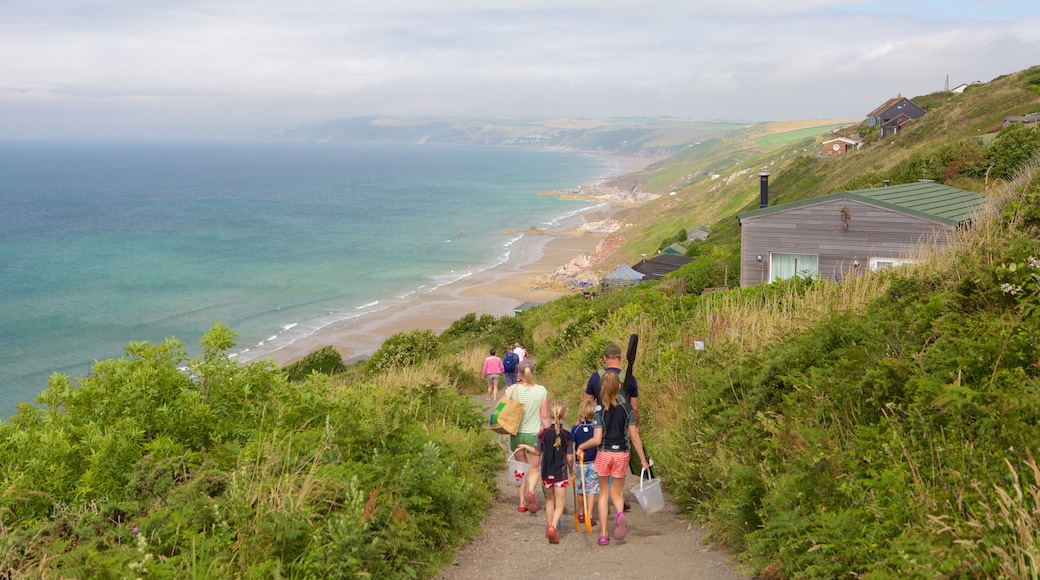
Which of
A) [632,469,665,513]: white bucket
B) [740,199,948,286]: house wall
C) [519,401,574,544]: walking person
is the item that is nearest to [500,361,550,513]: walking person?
[519,401,574,544]: walking person

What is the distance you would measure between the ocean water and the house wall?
16788 millimetres

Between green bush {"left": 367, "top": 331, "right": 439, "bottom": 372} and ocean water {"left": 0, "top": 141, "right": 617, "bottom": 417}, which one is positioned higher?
green bush {"left": 367, "top": 331, "right": 439, "bottom": 372}

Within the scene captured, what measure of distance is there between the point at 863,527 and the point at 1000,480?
2.57 ft

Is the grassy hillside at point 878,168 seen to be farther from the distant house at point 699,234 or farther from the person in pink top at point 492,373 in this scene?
the person in pink top at point 492,373

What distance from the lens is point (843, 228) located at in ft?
69.3

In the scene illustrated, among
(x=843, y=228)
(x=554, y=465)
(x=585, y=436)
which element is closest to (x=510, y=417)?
(x=554, y=465)

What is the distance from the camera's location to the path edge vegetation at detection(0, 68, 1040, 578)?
4.85m

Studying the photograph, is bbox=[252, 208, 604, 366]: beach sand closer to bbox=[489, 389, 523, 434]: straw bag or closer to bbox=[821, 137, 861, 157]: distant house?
bbox=[821, 137, 861, 157]: distant house

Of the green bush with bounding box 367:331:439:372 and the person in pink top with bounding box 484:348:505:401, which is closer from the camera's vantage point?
the person in pink top with bounding box 484:348:505:401

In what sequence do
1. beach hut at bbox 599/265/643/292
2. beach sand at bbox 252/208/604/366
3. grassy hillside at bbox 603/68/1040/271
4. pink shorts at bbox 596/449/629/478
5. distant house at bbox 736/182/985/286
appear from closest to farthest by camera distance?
1. pink shorts at bbox 596/449/629/478
2. distant house at bbox 736/182/985/286
3. grassy hillside at bbox 603/68/1040/271
4. beach sand at bbox 252/208/604/366
5. beach hut at bbox 599/265/643/292

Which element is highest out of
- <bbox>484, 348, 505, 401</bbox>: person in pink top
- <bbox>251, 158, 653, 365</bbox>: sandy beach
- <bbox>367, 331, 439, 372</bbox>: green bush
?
<bbox>484, 348, 505, 401</bbox>: person in pink top

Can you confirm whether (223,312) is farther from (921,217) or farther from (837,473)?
(837,473)

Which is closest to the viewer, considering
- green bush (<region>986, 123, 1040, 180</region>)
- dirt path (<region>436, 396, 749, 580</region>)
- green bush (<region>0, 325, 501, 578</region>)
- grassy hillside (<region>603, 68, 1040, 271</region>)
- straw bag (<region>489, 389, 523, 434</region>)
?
A: green bush (<region>0, 325, 501, 578</region>)

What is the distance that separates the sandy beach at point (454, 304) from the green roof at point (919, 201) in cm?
2099
